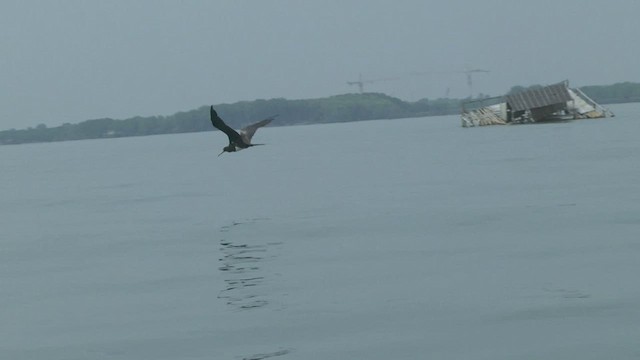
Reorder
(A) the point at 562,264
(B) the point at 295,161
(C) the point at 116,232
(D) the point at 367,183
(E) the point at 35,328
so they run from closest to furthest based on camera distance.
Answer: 1. (E) the point at 35,328
2. (A) the point at 562,264
3. (C) the point at 116,232
4. (D) the point at 367,183
5. (B) the point at 295,161

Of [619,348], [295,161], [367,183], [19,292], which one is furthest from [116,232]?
[295,161]

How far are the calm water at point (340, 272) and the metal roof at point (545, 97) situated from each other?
55.8 m

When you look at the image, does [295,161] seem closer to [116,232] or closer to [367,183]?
[367,183]

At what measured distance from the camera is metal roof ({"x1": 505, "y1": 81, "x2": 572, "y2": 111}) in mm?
105375

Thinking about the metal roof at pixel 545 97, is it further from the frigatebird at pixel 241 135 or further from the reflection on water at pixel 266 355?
the reflection on water at pixel 266 355

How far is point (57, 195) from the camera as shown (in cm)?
5816

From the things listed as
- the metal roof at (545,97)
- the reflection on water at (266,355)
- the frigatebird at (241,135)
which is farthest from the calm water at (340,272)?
the metal roof at (545,97)

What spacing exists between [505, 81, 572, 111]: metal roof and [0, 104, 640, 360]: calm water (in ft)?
183

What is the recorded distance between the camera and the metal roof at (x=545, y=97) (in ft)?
346

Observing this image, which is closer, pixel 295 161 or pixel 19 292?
pixel 19 292

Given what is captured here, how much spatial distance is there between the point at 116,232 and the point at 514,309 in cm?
1828

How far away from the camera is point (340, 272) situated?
25.2 meters

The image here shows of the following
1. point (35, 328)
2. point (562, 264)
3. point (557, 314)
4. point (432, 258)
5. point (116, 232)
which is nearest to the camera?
point (557, 314)

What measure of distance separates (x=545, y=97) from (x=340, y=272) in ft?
271
